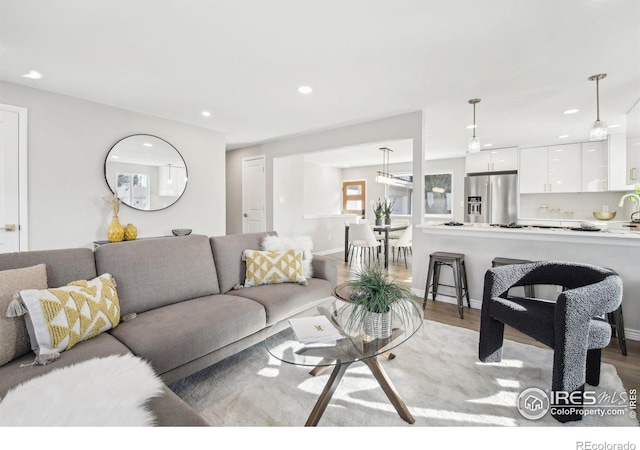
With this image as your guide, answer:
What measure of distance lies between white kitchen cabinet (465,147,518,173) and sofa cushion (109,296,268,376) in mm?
5456

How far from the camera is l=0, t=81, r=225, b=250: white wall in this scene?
3016mm

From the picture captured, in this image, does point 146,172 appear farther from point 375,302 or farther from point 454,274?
point 454,274

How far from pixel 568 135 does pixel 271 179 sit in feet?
16.1

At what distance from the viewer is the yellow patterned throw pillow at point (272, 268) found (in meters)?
2.61

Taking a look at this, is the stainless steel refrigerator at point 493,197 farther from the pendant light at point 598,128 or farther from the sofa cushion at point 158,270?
the sofa cushion at point 158,270

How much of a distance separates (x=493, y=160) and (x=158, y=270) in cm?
600

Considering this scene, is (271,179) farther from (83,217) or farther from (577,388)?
(577,388)

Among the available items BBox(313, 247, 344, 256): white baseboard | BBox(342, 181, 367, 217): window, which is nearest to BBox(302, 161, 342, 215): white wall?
BBox(342, 181, 367, 217): window

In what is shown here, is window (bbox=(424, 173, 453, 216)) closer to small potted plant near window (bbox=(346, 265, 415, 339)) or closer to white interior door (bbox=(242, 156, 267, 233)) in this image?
white interior door (bbox=(242, 156, 267, 233))

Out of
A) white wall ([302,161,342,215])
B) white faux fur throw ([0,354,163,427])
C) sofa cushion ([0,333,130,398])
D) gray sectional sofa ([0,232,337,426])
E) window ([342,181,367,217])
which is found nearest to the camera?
white faux fur throw ([0,354,163,427])

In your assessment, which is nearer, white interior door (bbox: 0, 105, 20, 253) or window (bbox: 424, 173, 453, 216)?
white interior door (bbox: 0, 105, 20, 253)

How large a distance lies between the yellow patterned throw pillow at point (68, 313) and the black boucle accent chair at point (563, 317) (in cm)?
237

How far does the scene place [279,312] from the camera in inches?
88.4

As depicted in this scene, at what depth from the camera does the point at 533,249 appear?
3068 millimetres
